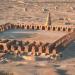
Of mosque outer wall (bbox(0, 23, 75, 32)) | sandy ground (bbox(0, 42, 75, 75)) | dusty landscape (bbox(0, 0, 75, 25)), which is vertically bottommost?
dusty landscape (bbox(0, 0, 75, 25))

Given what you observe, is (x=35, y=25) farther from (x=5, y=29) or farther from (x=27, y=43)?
(x=27, y=43)

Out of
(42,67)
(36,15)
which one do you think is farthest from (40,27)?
(36,15)

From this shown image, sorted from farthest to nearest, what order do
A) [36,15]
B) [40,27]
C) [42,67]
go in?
[36,15], [40,27], [42,67]

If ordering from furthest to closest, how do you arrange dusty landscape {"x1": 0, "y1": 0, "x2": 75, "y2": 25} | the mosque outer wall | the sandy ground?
dusty landscape {"x1": 0, "y1": 0, "x2": 75, "y2": 25}, the mosque outer wall, the sandy ground

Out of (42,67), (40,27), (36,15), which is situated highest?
(42,67)

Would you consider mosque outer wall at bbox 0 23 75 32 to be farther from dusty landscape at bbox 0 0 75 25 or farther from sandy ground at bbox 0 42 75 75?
sandy ground at bbox 0 42 75 75

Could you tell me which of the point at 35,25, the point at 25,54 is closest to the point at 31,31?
the point at 35,25

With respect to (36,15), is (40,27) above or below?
above

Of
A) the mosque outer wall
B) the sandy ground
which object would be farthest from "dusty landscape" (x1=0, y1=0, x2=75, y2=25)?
the sandy ground

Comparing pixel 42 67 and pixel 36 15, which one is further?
pixel 36 15

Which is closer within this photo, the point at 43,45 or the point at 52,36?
the point at 43,45

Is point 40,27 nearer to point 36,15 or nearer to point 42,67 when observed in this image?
point 42,67
